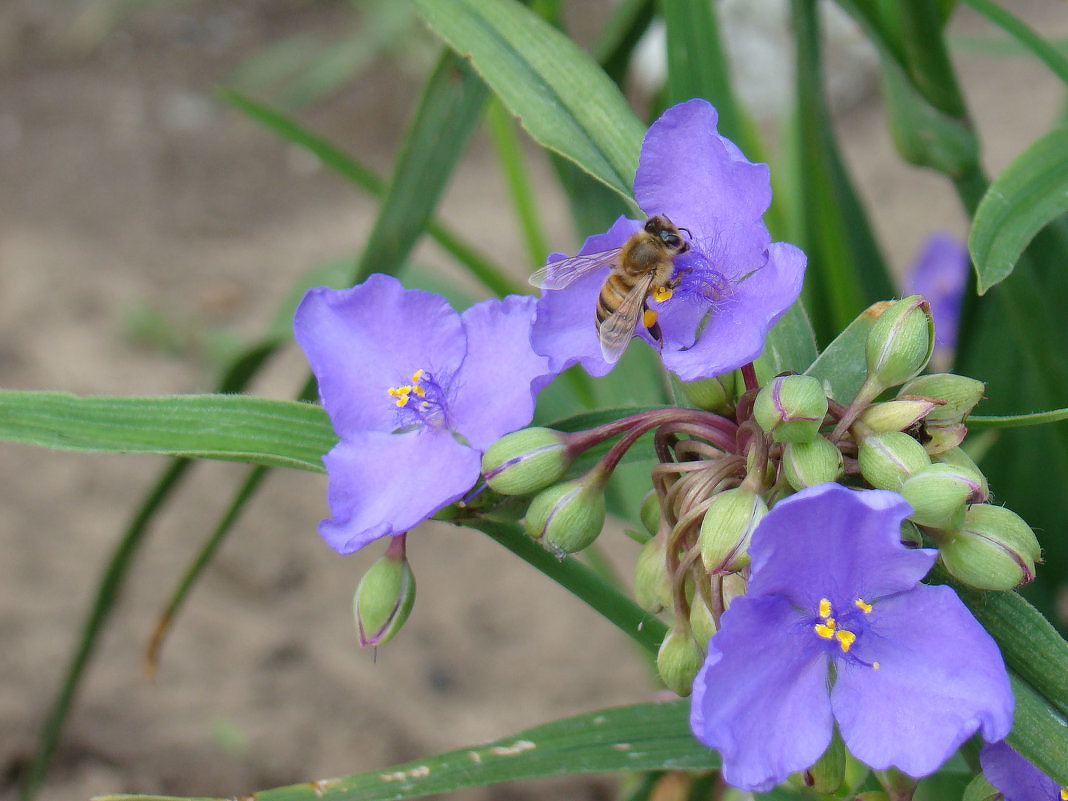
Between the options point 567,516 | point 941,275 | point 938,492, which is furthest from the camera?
point 941,275

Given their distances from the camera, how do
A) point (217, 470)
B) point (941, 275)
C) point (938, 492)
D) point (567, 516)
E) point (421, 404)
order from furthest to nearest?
1. point (217, 470)
2. point (941, 275)
3. point (421, 404)
4. point (567, 516)
5. point (938, 492)

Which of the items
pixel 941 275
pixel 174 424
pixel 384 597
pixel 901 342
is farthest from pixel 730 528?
pixel 941 275

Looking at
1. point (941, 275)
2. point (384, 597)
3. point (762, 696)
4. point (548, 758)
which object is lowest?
point (941, 275)

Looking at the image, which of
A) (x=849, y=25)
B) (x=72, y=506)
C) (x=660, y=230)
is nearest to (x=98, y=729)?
(x=72, y=506)

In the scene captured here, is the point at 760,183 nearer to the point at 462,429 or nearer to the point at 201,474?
the point at 462,429

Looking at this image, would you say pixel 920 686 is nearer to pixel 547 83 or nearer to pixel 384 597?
pixel 384 597

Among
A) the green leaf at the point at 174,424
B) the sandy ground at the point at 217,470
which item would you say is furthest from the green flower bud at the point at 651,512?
the sandy ground at the point at 217,470
